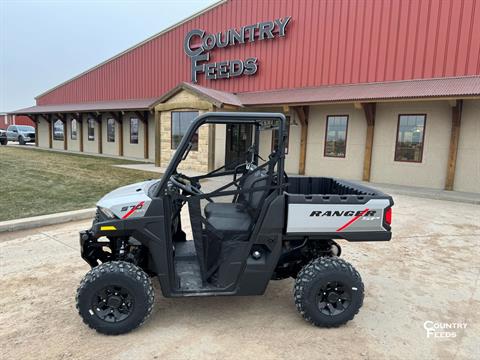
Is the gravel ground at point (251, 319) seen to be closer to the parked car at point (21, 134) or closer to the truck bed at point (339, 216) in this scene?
the truck bed at point (339, 216)

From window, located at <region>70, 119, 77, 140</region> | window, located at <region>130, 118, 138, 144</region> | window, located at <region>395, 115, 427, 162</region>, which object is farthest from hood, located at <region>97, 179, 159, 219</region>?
window, located at <region>70, 119, 77, 140</region>

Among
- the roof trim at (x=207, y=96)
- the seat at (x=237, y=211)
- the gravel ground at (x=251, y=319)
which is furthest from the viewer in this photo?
the roof trim at (x=207, y=96)

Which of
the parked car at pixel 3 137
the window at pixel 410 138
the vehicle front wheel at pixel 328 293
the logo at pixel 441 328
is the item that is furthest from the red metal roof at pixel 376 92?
the parked car at pixel 3 137

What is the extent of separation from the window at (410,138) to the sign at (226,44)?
636 centimetres

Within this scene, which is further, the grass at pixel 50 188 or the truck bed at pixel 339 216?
the grass at pixel 50 188

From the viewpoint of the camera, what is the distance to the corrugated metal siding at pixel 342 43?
1056cm

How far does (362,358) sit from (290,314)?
2.56 ft

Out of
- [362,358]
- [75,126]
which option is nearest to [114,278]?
[362,358]

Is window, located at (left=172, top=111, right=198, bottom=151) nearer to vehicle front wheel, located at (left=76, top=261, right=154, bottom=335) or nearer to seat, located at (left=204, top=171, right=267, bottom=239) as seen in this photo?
seat, located at (left=204, top=171, right=267, bottom=239)

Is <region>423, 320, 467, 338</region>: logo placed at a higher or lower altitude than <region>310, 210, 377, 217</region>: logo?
lower

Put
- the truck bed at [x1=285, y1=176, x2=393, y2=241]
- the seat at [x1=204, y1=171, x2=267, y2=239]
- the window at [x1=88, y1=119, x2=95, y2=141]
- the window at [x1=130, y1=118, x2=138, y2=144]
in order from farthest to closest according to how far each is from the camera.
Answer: the window at [x1=88, y1=119, x2=95, y2=141] < the window at [x1=130, y1=118, x2=138, y2=144] < the seat at [x1=204, y1=171, x2=267, y2=239] < the truck bed at [x1=285, y1=176, x2=393, y2=241]

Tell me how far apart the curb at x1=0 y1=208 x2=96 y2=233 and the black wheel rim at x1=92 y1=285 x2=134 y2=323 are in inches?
152

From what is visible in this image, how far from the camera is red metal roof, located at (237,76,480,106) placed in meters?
9.71

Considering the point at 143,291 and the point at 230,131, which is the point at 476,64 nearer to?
the point at 230,131
